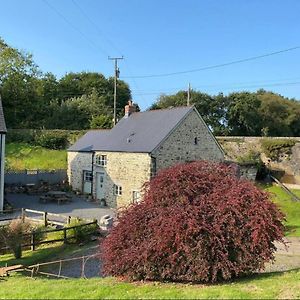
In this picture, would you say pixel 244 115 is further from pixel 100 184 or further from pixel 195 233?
pixel 195 233

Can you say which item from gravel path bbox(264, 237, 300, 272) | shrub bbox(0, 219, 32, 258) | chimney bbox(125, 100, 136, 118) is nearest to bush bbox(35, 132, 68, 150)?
chimney bbox(125, 100, 136, 118)

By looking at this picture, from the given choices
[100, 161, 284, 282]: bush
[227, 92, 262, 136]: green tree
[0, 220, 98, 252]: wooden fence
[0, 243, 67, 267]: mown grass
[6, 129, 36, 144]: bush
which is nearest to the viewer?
[100, 161, 284, 282]: bush

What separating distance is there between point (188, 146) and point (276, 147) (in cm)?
1296

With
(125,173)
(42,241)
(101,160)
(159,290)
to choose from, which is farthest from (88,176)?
(159,290)

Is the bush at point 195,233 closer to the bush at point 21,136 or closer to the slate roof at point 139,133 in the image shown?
the slate roof at point 139,133

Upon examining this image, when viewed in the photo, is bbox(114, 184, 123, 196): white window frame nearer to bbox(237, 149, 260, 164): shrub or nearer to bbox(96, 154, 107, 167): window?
bbox(96, 154, 107, 167): window

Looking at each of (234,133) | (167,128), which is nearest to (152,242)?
(167,128)

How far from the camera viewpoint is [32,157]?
40.5 meters

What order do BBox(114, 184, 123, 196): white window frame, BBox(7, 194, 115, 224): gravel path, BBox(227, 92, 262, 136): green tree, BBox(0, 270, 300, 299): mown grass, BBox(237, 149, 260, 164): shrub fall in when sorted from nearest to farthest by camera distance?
BBox(0, 270, 300, 299): mown grass < BBox(7, 194, 115, 224): gravel path < BBox(114, 184, 123, 196): white window frame < BBox(237, 149, 260, 164): shrub < BBox(227, 92, 262, 136): green tree

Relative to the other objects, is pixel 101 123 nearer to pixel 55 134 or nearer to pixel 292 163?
pixel 55 134

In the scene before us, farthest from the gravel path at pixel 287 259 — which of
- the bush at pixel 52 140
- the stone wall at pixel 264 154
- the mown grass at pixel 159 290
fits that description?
the bush at pixel 52 140

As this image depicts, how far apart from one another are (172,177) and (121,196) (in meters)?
16.8

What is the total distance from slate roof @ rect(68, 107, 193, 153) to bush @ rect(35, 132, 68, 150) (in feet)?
40.2

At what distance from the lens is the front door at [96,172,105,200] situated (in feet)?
→ 94.5
